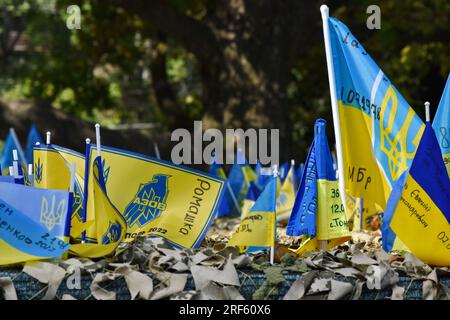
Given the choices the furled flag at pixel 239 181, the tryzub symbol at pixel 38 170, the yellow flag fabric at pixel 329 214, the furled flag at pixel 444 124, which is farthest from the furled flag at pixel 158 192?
the furled flag at pixel 239 181

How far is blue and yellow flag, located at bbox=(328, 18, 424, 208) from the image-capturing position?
5.79m

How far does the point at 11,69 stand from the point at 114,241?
18495 mm

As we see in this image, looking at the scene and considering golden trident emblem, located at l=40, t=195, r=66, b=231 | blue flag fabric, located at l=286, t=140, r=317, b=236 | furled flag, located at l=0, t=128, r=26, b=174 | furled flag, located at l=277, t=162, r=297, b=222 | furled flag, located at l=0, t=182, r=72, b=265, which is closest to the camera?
furled flag, located at l=0, t=182, r=72, b=265

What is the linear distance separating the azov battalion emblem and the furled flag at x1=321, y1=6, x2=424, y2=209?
1.07 meters

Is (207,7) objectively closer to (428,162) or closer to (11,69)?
(11,69)

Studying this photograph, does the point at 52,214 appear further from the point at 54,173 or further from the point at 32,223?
the point at 54,173

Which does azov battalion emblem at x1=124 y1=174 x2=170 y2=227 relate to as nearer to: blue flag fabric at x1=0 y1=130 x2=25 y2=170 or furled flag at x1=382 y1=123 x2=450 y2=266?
furled flag at x1=382 y1=123 x2=450 y2=266

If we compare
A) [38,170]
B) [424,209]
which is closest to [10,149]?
[38,170]

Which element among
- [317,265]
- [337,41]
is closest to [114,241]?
[317,265]

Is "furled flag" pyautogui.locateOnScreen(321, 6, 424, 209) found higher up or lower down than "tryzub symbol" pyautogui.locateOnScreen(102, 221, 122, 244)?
higher up

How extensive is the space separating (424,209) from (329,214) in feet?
1.74

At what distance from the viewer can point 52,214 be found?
4.74 meters

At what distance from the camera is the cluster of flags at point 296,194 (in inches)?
187

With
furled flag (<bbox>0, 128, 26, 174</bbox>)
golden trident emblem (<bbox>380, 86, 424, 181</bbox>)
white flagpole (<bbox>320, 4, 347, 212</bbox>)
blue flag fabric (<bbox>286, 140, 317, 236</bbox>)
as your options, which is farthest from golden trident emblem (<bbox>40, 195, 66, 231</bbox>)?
furled flag (<bbox>0, 128, 26, 174</bbox>)
